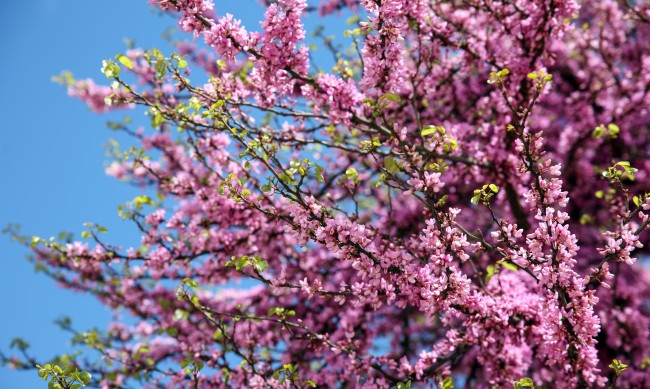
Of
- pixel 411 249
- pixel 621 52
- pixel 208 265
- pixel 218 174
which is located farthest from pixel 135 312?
pixel 621 52

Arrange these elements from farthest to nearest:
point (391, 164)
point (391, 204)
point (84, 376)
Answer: point (391, 204) → point (84, 376) → point (391, 164)

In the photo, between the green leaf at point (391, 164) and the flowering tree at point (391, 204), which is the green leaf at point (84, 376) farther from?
the green leaf at point (391, 164)

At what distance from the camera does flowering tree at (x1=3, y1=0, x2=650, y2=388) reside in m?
3.63

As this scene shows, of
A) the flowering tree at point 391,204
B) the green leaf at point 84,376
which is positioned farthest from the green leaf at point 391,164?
the green leaf at point 84,376

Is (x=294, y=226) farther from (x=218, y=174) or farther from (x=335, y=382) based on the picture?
(x=335, y=382)

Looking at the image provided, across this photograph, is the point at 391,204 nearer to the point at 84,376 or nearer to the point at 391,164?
the point at 391,164

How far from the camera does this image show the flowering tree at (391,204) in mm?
3635

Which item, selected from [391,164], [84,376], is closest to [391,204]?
[391,164]

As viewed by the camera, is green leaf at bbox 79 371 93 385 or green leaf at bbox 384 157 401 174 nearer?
green leaf at bbox 384 157 401 174

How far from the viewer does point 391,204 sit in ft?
18.2

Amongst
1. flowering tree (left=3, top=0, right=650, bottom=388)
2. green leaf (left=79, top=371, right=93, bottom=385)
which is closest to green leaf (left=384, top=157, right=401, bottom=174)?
flowering tree (left=3, top=0, right=650, bottom=388)

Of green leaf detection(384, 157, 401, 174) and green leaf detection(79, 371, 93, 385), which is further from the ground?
green leaf detection(384, 157, 401, 174)

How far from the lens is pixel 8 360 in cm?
728

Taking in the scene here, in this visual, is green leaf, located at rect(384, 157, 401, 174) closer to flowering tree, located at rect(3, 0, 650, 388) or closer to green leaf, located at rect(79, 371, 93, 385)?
flowering tree, located at rect(3, 0, 650, 388)
